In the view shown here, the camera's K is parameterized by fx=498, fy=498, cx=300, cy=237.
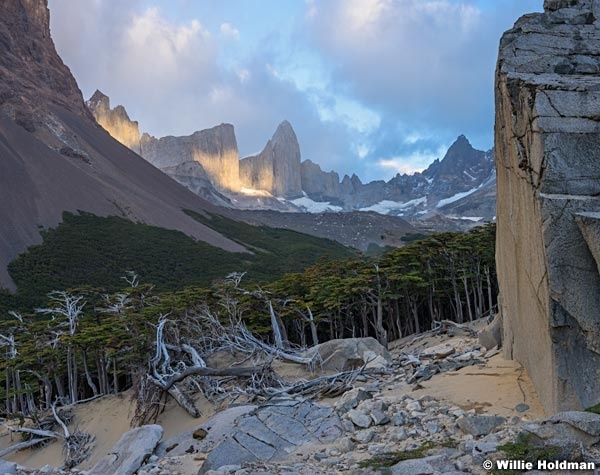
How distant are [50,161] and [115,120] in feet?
301

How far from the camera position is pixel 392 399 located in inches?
316

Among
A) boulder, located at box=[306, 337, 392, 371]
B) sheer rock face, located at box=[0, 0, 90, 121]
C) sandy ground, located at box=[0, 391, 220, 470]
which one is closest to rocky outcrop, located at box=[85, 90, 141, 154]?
sheer rock face, located at box=[0, 0, 90, 121]

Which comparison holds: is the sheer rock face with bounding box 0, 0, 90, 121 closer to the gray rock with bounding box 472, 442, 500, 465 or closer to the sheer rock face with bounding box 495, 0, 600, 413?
the sheer rock face with bounding box 495, 0, 600, 413

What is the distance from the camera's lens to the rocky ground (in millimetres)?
5102

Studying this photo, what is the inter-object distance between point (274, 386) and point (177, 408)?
341cm

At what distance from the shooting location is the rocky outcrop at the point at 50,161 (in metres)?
60.6

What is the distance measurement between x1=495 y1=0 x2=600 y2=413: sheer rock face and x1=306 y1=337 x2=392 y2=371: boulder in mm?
5469

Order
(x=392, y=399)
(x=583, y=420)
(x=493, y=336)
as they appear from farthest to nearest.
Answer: (x=493, y=336) → (x=392, y=399) → (x=583, y=420)

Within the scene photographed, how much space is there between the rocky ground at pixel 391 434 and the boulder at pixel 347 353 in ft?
10.2

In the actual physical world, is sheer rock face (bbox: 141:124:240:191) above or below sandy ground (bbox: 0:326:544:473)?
above

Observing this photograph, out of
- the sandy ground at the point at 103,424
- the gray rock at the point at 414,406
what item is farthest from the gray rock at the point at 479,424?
the sandy ground at the point at 103,424

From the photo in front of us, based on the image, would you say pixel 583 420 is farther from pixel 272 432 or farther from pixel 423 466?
pixel 272 432

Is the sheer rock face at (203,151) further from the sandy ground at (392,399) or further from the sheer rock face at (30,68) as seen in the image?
the sandy ground at (392,399)

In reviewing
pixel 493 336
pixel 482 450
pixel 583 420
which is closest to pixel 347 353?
pixel 493 336
